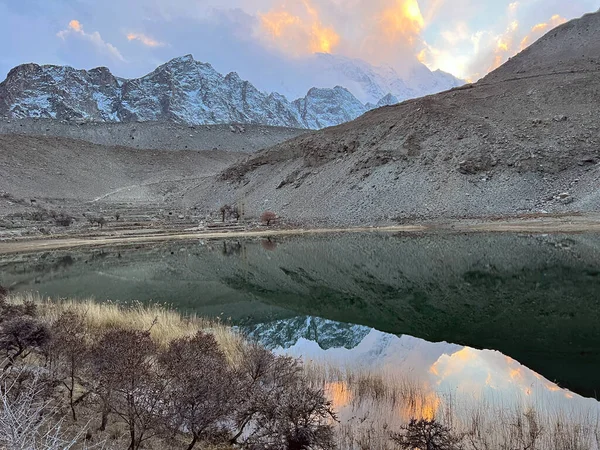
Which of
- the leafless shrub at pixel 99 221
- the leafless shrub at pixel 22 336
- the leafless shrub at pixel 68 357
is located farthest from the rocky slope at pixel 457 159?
the leafless shrub at pixel 22 336

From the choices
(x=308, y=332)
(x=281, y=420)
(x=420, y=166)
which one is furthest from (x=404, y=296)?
(x=420, y=166)

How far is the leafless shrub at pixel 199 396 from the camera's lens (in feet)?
21.4

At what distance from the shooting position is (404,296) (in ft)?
74.2

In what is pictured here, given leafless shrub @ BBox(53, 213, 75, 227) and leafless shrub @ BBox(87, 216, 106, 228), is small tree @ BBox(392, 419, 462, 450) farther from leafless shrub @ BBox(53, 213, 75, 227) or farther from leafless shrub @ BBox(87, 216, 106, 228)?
leafless shrub @ BBox(53, 213, 75, 227)

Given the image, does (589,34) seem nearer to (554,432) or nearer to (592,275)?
(592,275)

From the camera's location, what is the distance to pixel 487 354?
1323 centimetres

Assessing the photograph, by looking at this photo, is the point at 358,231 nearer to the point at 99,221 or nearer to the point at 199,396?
the point at 99,221

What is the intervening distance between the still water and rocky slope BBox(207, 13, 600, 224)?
17.8 m

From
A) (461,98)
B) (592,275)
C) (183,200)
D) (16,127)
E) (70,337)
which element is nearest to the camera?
(70,337)

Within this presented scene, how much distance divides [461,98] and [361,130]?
19.2m

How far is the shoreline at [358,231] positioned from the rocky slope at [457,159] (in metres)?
3.82

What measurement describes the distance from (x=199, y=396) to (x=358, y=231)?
50.9m

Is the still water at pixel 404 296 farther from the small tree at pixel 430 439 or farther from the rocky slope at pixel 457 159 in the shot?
the rocky slope at pixel 457 159

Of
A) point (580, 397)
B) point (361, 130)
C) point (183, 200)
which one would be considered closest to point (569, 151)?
point (361, 130)
